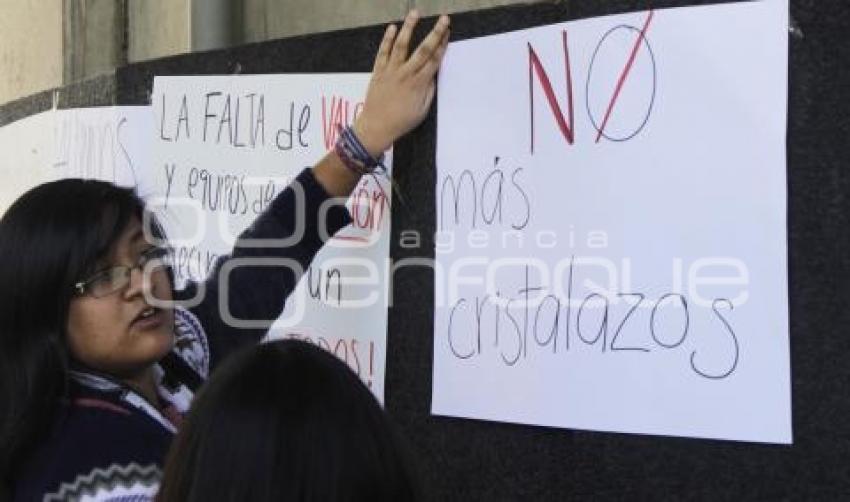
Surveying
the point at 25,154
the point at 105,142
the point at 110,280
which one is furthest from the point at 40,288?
the point at 25,154

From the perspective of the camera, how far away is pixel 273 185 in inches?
71.4

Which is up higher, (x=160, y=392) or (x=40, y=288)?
(x=40, y=288)

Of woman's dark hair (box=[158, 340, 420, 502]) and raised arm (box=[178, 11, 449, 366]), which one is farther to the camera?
raised arm (box=[178, 11, 449, 366])

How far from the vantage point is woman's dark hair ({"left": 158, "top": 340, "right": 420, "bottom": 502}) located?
2.48 feet

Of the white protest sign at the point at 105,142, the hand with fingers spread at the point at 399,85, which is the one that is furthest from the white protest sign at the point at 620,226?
the white protest sign at the point at 105,142

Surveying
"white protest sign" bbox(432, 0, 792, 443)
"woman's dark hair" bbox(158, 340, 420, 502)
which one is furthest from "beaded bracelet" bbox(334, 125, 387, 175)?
"woman's dark hair" bbox(158, 340, 420, 502)

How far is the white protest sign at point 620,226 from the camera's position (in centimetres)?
121

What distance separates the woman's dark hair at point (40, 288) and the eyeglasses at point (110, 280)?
0.04ft

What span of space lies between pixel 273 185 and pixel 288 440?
3.57ft

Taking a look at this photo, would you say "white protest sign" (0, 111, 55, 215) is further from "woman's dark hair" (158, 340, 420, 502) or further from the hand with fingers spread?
"woman's dark hair" (158, 340, 420, 502)

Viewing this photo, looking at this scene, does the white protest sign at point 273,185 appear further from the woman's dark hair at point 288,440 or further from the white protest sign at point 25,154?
the woman's dark hair at point 288,440

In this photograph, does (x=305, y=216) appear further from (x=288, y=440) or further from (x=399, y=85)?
(x=288, y=440)

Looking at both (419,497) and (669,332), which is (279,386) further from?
(669,332)

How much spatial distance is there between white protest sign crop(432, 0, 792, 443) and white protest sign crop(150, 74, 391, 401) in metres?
0.17
